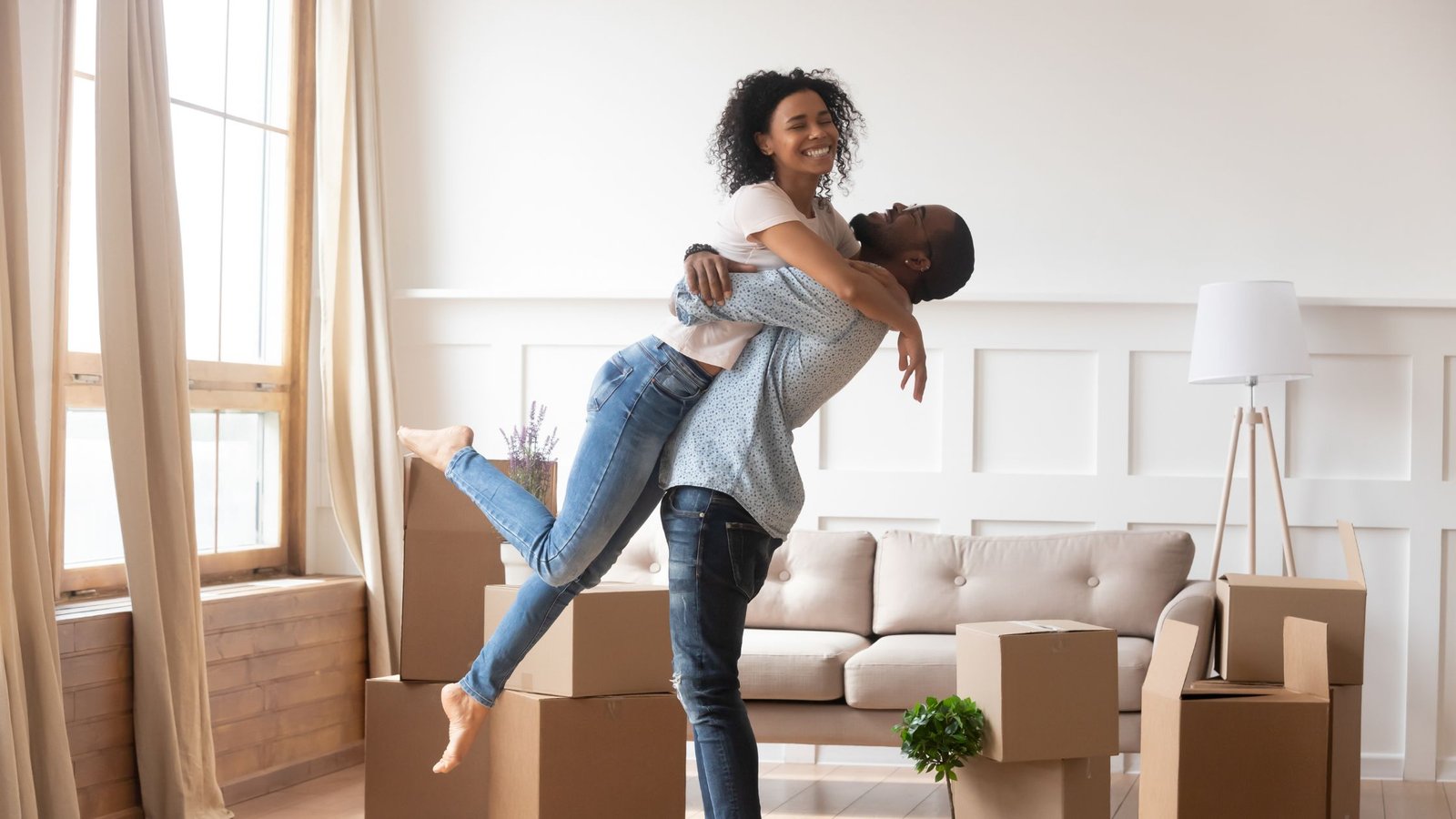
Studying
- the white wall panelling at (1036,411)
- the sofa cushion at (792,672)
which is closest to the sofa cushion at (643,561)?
the sofa cushion at (792,672)

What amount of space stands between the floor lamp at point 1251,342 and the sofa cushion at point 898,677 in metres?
1.15

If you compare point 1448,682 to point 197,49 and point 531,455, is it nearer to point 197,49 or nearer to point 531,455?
point 531,455

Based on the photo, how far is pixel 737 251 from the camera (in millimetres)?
2156

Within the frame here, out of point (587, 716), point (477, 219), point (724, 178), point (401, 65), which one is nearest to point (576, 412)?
point (477, 219)

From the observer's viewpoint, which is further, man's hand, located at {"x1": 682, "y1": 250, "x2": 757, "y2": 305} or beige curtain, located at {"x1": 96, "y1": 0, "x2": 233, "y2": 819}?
beige curtain, located at {"x1": 96, "y1": 0, "x2": 233, "y2": 819}

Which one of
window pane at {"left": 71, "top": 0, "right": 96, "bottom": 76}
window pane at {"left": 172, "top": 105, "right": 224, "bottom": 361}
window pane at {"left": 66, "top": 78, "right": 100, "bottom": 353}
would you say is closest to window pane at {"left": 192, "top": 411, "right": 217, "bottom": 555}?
window pane at {"left": 172, "top": 105, "right": 224, "bottom": 361}

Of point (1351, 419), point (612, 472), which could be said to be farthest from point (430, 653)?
point (1351, 419)

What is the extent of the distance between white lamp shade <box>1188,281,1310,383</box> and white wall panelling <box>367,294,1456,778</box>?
424 millimetres

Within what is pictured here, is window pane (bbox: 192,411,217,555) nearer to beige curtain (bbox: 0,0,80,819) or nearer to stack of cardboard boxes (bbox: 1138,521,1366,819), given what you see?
beige curtain (bbox: 0,0,80,819)

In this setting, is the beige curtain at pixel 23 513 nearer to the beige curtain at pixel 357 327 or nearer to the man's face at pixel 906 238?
the beige curtain at pixel 357 327

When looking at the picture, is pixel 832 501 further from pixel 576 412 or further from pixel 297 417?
pixel 297 417

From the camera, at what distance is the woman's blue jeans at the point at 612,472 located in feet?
7.09

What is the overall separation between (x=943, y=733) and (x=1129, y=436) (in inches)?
81.4

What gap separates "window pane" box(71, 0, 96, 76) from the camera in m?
3.68
